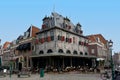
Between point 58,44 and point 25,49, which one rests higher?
point 58,44

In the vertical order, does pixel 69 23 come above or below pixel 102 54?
above

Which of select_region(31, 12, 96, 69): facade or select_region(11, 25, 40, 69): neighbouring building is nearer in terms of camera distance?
select_region(31, 12, 96, 69): facade

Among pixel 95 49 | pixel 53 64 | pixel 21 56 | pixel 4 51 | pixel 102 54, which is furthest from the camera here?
pixel 4 51

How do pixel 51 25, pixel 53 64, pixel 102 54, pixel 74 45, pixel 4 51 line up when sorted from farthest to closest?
1. pixel 4 51
2. pixel 102 54
3. pixel 74 45
4. pixel 51 25
5. pixel 53 64

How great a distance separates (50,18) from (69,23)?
502cm

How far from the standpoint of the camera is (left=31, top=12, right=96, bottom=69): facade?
1672 inches

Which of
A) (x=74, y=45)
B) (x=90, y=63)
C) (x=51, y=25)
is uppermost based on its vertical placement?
(x=51, y=25)

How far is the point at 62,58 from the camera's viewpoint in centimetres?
4225

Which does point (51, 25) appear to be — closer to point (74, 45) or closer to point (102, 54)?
point (74, 45)

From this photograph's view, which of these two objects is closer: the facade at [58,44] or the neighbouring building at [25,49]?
the facade at [58,44]

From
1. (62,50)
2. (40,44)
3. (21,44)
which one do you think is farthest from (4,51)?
(62,50)

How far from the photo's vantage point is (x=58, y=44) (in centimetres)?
4303

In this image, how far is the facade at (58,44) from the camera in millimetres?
42469

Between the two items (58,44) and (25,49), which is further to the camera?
(25,49)
